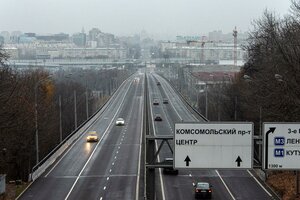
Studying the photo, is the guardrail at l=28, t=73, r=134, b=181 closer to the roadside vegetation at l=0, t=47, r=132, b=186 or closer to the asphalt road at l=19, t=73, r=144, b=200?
the asphalt road at l=19, t=73, r=144, b=200

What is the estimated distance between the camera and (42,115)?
60.0 metres

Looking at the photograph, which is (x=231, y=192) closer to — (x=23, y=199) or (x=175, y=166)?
(x=23, y=199)

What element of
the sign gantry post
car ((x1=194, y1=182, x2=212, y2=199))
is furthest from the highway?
the sign gantry post

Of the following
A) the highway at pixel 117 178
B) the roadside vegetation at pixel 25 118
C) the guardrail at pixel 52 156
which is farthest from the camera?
the roadside vegetation at pixel 25 118

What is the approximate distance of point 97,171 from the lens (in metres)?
39.7

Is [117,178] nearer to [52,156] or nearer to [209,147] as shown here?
[52,156]

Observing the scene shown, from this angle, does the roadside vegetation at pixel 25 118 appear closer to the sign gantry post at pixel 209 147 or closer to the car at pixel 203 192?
the car at pixel 203 192

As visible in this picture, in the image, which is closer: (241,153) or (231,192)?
(241,153)

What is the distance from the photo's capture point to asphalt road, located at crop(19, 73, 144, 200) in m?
32.4

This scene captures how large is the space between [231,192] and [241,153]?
15.4m

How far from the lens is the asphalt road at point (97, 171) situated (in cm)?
3238

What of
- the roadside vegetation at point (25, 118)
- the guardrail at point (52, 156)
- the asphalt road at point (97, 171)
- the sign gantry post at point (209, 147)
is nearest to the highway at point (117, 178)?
the asphalt road at point (97, 171)

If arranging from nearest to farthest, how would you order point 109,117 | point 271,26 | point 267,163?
point 267,163, point 271,26, point 109,117

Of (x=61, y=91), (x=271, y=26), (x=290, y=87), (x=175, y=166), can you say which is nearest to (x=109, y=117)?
(x=61, y=91)
